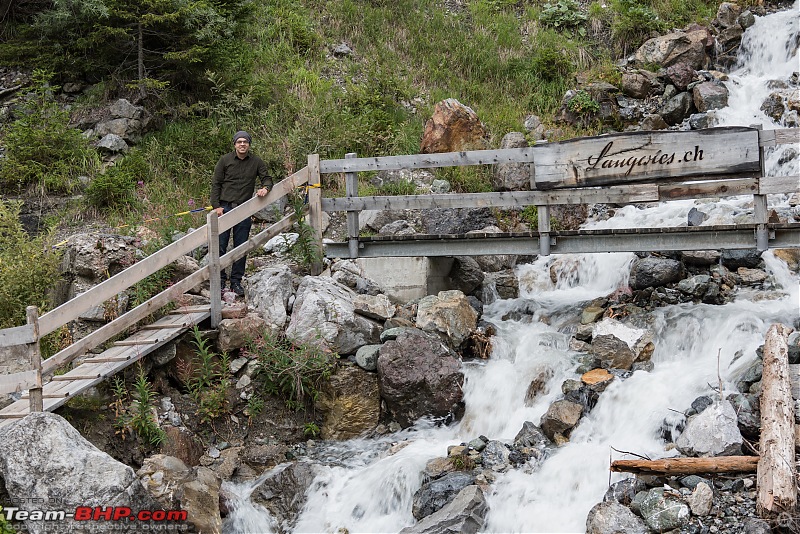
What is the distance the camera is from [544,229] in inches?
344

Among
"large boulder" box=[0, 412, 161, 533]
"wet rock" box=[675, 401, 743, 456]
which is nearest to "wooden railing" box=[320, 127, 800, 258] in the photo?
"wet rock" box=[675, 401, 743, 456]

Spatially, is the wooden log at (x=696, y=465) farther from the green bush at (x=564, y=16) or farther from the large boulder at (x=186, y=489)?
the green bush at (x=564, y=16)

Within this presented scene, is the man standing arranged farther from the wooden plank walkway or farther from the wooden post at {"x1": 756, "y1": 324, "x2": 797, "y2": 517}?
the wooden post at {"x1": 756, "y1": 324, "x2": 797, "y2": 517}

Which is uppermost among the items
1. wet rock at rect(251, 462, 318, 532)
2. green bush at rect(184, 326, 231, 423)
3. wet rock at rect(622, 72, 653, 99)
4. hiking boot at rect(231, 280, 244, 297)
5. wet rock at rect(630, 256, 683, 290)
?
wet rock at rect(622, 72, 653, 99)

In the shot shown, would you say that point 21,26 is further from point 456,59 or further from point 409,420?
point 409,420

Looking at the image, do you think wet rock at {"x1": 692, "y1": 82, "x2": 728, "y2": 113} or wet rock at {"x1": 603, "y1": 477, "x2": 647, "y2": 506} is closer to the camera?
wet rock at {"x1": 603, "y1": 477, "x2": 647, "y2": 506}

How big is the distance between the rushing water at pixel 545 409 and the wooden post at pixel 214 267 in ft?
6.38

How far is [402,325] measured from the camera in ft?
27.9

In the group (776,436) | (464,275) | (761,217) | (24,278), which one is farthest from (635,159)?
(24,278)

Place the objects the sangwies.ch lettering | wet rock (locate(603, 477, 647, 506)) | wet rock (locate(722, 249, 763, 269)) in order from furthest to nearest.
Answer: wet rock (locate(722, 249, 763, 269)) < the sangwies.ch lettering < wet rock (locate(603, 477, 647, 506))

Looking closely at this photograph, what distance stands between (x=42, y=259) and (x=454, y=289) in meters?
5.20

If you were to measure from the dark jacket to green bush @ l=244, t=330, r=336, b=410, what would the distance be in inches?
84.1

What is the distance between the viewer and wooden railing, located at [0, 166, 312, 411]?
5973 millimetres

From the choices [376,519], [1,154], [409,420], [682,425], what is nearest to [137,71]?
[1,154]
